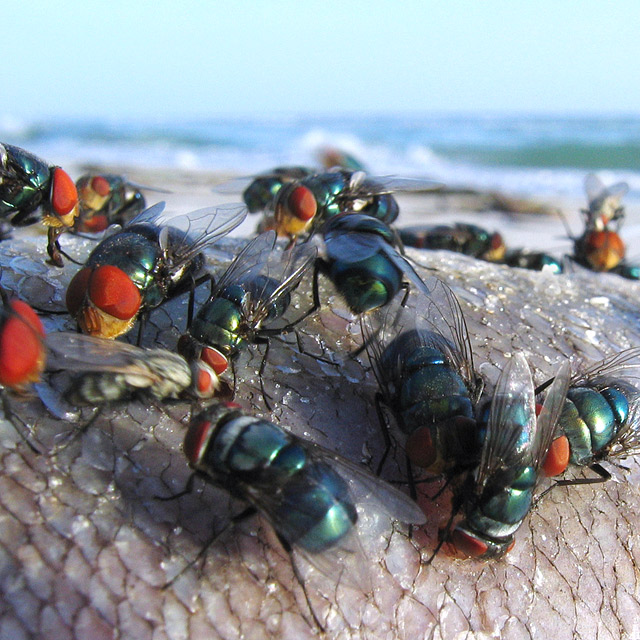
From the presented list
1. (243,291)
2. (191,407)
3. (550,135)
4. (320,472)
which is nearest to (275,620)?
(320,472)

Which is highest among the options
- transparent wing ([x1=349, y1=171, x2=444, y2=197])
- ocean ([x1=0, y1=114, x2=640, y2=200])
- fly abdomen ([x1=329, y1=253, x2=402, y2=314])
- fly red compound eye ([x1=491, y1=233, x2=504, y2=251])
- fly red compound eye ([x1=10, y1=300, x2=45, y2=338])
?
transparent wing ([x1=349, y1=171, x2=444, y2=197])

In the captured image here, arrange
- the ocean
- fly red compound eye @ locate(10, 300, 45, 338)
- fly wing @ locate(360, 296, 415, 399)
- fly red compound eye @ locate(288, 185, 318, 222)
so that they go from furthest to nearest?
the ocean, fly red compound eye @ locate(288, 185, 318, 222), fly wing @ locate(360, 296, 415, 399), fly red compound eye @ locate(10, 300, 45, 338)

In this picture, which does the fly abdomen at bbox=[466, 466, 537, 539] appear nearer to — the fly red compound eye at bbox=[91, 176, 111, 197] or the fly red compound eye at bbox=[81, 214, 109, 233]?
the fly red compound eye at bbox=[81, 214, 109, 233]

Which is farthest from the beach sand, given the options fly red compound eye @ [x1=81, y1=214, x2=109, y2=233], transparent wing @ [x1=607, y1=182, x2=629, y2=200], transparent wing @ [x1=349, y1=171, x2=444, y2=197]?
transparent wing @ [x1=607, y1=182, x2=629, y2=200]

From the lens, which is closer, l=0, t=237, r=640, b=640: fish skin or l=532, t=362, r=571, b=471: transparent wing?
l=0, t=237, r=640, b=640: fish skin

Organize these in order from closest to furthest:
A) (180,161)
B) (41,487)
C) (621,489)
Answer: (41,487) → (621,489) → (180,161)

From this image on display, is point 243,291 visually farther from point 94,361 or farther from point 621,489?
point 621,489
